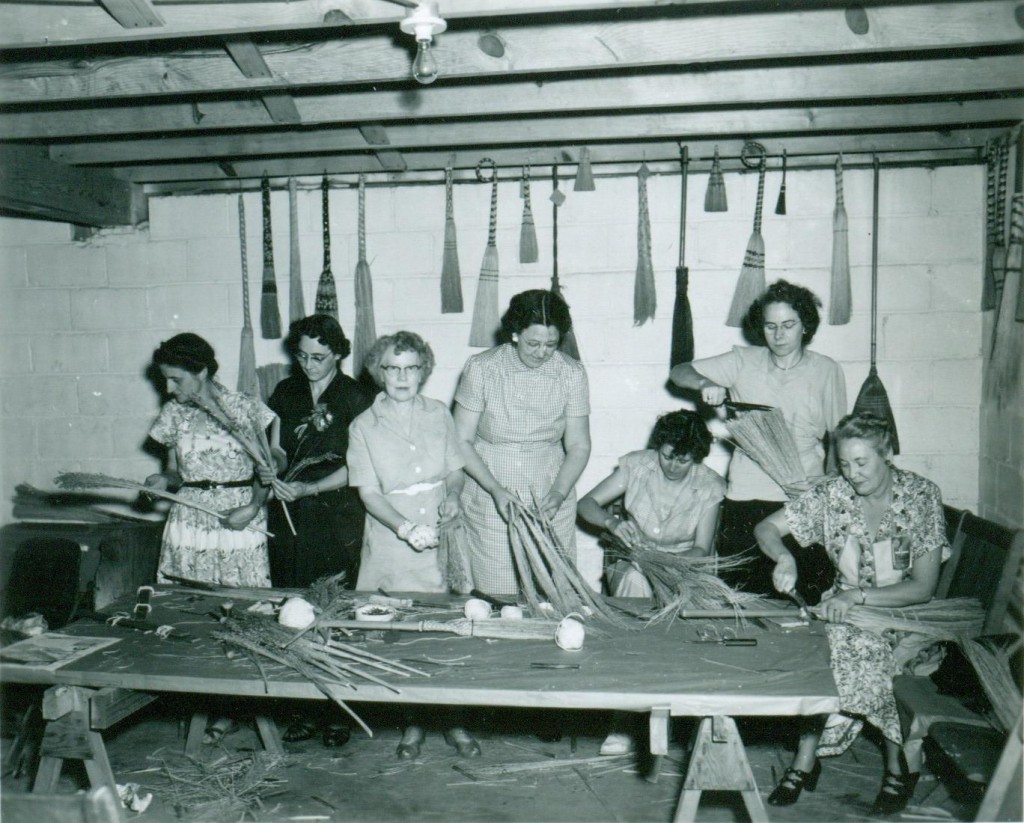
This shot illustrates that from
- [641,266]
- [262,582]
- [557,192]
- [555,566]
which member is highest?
[557,192]

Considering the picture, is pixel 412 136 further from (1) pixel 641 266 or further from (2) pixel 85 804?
(2) pixel 85 804

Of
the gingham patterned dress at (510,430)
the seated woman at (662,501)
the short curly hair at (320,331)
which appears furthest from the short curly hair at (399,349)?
the seated woman at (662,501)

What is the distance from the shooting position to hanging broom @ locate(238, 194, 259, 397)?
500cm

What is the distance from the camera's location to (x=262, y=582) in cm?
378

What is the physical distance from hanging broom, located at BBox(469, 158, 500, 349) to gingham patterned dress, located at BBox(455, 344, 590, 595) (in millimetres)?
988

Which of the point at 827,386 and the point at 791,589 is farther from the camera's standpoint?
the point at 827,386

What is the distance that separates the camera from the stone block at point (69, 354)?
530 cm

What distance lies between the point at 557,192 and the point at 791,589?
2492 millimetres

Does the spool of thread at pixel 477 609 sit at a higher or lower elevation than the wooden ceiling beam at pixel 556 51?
lower

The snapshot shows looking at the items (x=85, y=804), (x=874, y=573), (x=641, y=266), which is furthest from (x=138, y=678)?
(x=641, y=266)

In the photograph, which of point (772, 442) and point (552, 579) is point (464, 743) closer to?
point (552, 579)

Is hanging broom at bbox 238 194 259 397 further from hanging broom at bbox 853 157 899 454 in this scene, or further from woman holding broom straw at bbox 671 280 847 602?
hanging broom at bbox 853 157 899 454

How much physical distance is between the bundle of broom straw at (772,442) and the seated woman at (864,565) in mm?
342

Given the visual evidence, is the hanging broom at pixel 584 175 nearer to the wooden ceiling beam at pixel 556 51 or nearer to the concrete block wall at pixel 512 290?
the concrete block wall at pixel 512 290
